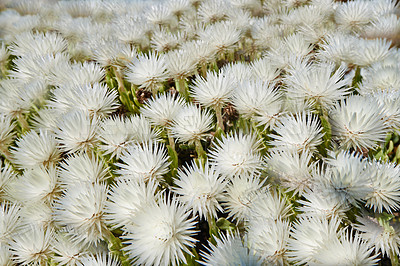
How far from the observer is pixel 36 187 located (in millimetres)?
978

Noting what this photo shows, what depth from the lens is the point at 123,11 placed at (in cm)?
216

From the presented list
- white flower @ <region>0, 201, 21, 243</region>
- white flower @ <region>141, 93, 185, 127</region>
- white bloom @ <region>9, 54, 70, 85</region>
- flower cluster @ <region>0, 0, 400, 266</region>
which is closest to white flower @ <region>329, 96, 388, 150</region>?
flower cluster @ <region>0, 0, 400, 266</region>

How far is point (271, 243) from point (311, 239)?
0.29 feet

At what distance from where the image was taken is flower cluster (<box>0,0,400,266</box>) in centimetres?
79

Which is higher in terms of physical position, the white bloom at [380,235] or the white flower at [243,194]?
the white flower at [243,194]

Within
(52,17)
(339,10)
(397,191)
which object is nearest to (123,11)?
(52,17)

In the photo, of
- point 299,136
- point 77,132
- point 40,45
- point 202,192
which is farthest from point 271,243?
point 40,45

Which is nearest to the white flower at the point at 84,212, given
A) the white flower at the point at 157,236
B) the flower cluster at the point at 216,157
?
the flower cluster at the point at 216,157

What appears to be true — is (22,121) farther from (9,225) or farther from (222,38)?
(222,38)

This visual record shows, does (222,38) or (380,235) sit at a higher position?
(222,38)

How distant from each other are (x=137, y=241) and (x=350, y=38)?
117 centimetres

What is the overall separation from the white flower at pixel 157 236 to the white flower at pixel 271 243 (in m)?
0.15

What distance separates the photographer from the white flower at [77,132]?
1019 millimetres

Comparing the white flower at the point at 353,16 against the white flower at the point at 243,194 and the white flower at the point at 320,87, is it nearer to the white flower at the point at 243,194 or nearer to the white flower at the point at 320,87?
the white flower at the point at 320,87
